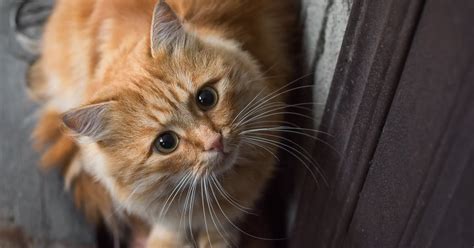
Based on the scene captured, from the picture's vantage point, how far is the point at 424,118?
75cm

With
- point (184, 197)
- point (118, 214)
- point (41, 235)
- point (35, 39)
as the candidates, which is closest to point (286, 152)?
point (184, 197)

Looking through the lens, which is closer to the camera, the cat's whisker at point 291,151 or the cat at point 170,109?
the cat at point 170,109

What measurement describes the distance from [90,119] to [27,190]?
1.95 feet

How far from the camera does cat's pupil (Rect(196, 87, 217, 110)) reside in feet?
3.43

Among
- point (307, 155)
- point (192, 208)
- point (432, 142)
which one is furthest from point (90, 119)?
point (432, 142)

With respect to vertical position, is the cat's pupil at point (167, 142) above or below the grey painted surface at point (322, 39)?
below

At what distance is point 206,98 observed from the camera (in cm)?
105

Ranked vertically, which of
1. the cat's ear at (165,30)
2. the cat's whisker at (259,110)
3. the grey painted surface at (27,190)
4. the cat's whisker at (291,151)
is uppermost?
the cat's ear at (165,30)

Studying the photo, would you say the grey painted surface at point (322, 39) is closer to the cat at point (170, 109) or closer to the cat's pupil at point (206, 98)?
the cat at point (170, 109)

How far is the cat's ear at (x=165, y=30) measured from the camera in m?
1.03

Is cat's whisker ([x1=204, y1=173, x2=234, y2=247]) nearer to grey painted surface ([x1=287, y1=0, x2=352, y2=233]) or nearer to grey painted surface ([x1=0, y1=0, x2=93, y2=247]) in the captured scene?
grey painted surface ([x1=287, y1=0, x2=352, y2=233])

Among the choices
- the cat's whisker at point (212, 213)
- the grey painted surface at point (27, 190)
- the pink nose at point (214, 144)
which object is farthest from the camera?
the grey painted surface at point (27, 190)

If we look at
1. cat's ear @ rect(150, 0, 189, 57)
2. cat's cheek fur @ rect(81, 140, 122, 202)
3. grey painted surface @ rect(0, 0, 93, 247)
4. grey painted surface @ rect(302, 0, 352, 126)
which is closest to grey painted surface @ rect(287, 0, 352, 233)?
grey painted surface @ rect(302, 0, 352, 126)

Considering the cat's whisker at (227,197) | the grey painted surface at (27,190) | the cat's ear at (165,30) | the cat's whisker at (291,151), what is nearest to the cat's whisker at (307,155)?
the cat's whisker at (291,151)
